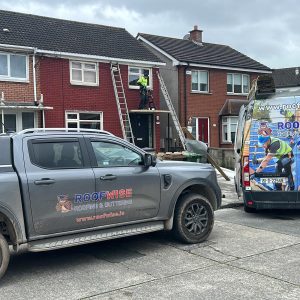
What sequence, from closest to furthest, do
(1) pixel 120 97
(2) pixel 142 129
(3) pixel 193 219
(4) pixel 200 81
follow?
1. (3) pixel 193 219
2. (1) pixel 120 97
3. (2) pixel 142 129
4. (4) pixel 200 81

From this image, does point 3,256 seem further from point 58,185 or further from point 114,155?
point 114,155

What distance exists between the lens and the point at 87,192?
5770 millimetres

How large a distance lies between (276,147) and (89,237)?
4511 mm

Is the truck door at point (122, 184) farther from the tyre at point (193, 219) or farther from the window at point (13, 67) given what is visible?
the window at point (13, 67)

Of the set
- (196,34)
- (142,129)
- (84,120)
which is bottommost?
(142,129)

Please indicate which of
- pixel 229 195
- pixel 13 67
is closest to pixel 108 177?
pixel 229 195

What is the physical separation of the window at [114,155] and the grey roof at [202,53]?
1882 cm

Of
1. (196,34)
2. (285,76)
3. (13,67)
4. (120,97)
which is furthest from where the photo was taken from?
(285,76)

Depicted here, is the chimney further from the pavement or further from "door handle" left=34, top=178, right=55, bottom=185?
"door handle" left=34, top=178, right=55, bottom=185

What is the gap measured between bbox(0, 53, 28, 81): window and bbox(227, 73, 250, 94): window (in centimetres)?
1293

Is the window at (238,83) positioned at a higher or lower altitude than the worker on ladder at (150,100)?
higher

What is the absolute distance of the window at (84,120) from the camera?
A: 66.8 feet

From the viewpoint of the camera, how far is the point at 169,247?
6660 mm

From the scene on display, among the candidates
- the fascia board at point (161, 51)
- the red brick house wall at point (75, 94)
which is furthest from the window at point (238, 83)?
the red brick house wall at point (75, 94)
